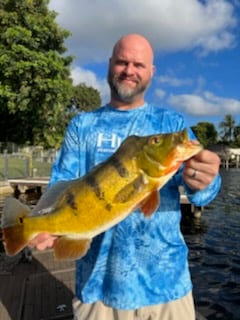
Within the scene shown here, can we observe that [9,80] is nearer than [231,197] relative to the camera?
No

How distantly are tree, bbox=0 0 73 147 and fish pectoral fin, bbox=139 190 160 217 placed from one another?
91.1ft

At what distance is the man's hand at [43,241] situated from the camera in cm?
231

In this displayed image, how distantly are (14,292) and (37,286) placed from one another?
395 mm

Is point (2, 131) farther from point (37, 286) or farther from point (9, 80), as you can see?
point (37, 286)

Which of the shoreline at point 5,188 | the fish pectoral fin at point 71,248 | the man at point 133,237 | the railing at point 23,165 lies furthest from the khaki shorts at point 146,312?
the railing at point 23,165

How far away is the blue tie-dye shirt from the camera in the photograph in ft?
8.66

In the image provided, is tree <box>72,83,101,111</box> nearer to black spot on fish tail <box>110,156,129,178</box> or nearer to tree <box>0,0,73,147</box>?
tree <box>0,0,73,147</box>

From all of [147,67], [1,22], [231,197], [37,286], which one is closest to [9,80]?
[1,22]

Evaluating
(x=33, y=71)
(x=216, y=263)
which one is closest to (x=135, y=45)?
(x=216, y=263)

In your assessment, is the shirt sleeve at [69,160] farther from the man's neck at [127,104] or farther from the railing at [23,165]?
the railing at [23,165]

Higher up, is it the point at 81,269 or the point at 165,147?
the point at 165,147

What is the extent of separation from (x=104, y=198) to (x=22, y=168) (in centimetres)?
2384

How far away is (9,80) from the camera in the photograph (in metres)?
30.1

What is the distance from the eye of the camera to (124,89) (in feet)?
9.22
